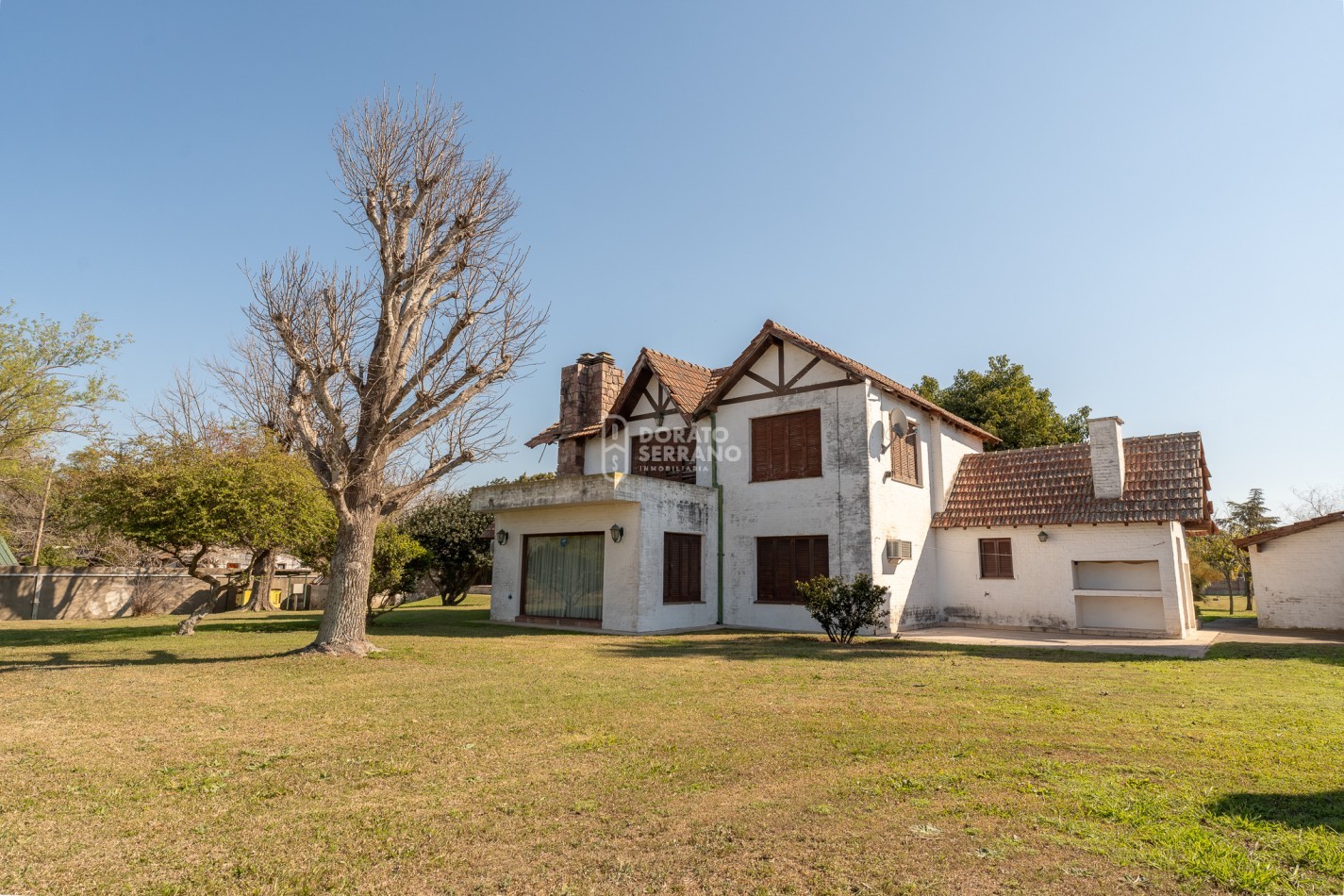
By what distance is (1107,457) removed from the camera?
59.8 feet

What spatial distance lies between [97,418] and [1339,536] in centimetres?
4183

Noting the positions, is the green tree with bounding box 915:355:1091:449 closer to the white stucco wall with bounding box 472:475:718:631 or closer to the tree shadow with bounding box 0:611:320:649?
the white stucco wall with bounding box 472:475:718:631

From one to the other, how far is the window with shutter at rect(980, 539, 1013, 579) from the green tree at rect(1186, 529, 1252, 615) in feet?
42.2

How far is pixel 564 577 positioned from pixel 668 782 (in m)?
13.8

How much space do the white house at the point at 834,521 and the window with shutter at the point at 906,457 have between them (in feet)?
0.25

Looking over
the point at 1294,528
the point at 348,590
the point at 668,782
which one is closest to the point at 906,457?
the point at 1294,528

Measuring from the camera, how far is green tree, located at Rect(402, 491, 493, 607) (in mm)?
28453

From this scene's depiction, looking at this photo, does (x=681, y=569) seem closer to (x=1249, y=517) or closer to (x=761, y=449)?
(x=761, y=449)

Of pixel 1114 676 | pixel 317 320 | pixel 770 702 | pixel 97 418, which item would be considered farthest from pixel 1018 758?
pixel 97 418

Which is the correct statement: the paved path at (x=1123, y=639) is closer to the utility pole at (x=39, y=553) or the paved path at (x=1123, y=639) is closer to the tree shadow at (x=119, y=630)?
the tree shadow at (x=119, y=630)

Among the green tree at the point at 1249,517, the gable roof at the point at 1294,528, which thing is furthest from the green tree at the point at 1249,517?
the gable roof at the point at 1294,528

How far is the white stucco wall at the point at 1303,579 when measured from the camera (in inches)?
762

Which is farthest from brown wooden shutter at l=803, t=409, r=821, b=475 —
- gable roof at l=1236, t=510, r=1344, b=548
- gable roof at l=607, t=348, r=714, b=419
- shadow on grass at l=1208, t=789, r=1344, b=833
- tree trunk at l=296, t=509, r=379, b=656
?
shadow on grass at l=1208, t=789, r=1344, b=833

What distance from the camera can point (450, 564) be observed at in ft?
96.3
